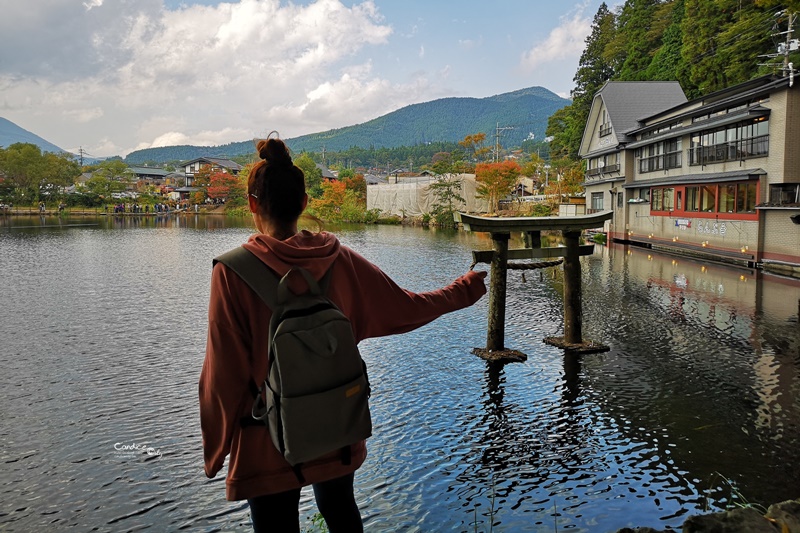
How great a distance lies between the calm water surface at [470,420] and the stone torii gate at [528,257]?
47cm

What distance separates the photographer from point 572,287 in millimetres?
9133

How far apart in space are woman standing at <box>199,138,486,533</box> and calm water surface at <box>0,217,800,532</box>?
9.18 feet

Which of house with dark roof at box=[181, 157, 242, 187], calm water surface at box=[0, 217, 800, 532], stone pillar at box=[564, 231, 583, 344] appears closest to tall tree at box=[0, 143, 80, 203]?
house with dark roof at box=[181, 157, 242, 187]

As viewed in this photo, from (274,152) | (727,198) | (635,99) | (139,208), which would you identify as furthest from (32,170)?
(274,152)

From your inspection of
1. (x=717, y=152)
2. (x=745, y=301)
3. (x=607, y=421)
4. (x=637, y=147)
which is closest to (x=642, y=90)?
(x=637, y=147)

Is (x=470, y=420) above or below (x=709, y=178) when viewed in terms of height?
below

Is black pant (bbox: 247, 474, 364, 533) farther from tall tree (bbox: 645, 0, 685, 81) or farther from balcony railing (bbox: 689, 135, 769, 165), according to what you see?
tall tree (bbox: 645, 0, 685, 81)

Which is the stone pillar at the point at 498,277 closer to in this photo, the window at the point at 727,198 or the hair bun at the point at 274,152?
the hair bun at the point at 274,152

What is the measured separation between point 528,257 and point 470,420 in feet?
10.6

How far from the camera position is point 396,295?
2.29m

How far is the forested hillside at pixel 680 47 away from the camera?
27797 mm

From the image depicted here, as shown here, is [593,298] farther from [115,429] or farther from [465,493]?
[115,429]

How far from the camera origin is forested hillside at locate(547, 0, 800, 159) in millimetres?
27797

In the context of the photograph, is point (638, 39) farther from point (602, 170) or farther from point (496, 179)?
point (602, 170)
